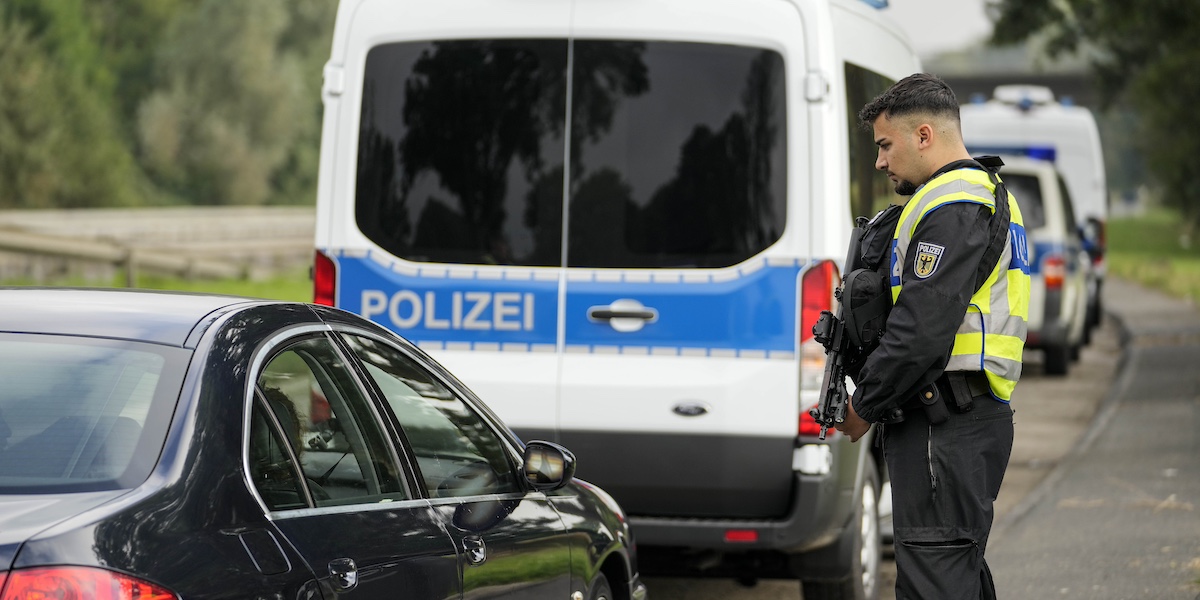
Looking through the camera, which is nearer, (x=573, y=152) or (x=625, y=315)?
(x=625, y=315)

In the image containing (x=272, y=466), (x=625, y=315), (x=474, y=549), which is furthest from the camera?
(x=625, y=315)

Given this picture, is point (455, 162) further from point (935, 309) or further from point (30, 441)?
point (30, 441)

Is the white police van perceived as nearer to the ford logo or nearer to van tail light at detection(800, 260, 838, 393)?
van tail light at detection(800, 260, 838, 393)

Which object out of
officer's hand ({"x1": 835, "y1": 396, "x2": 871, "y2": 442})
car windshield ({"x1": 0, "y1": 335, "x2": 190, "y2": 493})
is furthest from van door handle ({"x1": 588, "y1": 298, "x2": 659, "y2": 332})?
car windshield ({"x1": 0, "y1": 335, "x2": 190, "y2": 493})

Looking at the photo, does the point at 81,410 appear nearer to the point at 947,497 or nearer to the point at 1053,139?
the point at 947,497

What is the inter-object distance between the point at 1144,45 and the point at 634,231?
33234 mm

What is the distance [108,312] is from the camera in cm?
332

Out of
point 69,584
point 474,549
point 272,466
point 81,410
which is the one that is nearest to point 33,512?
point 69,584

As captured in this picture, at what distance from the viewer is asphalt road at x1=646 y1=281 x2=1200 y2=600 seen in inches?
284

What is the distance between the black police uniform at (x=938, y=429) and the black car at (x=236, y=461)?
3.06 ft

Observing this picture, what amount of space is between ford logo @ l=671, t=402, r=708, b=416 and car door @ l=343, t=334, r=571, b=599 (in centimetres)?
159

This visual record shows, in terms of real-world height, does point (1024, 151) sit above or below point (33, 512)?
above

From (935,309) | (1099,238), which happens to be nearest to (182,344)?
(935,309)

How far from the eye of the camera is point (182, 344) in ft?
10.3
